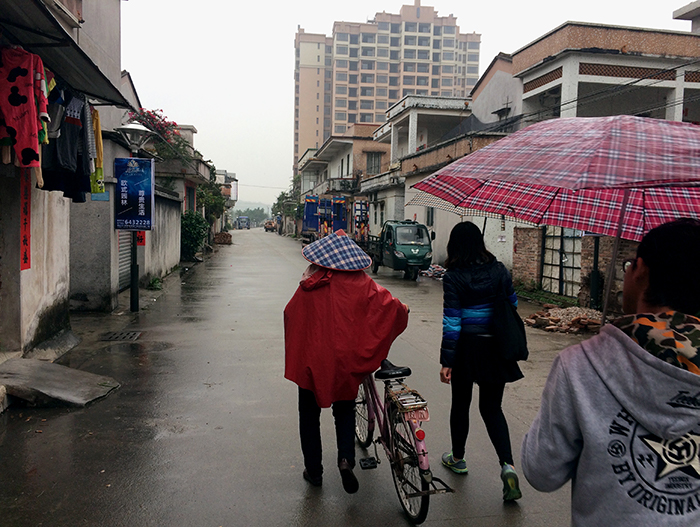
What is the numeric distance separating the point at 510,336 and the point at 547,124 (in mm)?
1633

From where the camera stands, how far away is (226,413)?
533cm

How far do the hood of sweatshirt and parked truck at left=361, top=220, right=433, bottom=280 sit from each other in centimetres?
1681

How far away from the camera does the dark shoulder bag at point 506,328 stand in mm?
3633

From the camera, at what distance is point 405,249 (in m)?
18.8

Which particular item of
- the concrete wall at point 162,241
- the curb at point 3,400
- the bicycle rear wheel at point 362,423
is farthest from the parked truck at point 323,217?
the bicycle rear wheel at point 362,423

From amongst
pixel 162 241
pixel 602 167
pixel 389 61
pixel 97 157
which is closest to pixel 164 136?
pixel 162 241

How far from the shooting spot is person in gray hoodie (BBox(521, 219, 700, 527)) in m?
1.48

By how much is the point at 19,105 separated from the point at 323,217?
33.9 meters

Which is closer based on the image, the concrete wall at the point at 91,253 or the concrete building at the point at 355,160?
the concrete wall at the point at 91,253

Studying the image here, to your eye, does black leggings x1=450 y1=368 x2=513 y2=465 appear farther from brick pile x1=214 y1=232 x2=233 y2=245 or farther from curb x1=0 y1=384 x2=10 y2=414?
brick pile x1=214 y1=232 x2=233 y2=245

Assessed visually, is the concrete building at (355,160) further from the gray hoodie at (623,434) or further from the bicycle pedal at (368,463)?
the gray hoodie at (623,434)

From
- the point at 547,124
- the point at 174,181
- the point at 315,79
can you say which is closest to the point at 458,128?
the point at 174,181

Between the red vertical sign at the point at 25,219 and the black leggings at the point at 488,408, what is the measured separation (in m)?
5.31

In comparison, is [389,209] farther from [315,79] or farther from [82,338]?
[315,79]
